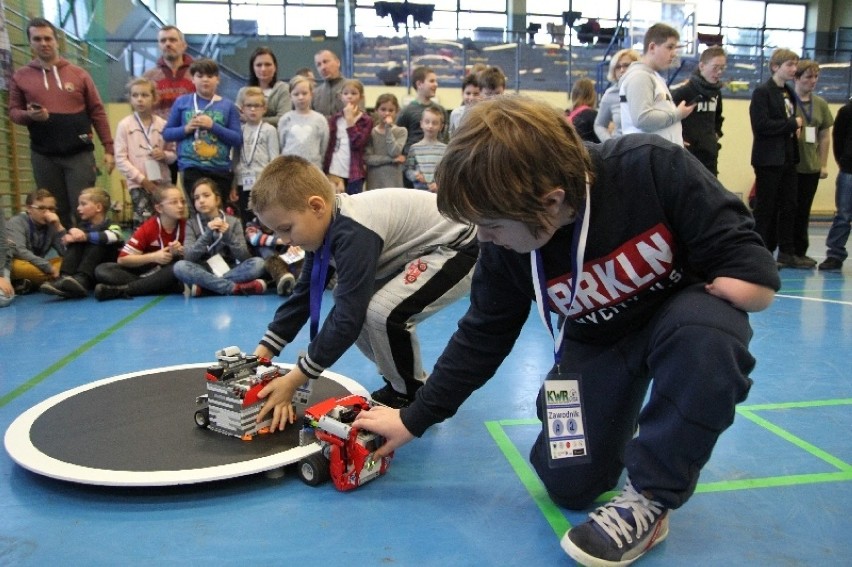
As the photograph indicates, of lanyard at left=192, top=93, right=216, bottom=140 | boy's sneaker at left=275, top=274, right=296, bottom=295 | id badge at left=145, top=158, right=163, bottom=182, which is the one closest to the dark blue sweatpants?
boy's sneaker at left=275, top=274, right=296, bottom=295

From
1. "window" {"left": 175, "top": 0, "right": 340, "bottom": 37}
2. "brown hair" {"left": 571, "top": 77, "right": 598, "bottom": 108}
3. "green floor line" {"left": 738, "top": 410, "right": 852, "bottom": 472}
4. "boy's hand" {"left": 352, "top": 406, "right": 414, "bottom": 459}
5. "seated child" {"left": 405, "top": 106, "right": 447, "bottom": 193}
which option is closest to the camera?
"boy's hand" {"left": 352, "top": 406, "right": 414, "bottom": 459}

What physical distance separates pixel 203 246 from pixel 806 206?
5.15 meters

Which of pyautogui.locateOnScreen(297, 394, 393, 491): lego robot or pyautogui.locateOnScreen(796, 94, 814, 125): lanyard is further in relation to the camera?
pyautogui.locateOnScreen(796, 94, 814, 125): lanyard

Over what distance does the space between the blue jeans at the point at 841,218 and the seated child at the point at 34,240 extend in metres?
6.31

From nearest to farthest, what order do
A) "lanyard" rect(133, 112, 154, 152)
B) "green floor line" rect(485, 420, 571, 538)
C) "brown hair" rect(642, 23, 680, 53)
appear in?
1. "green floor line" rect(485, 420, 571, 538)
2. "brown hair" rect(642, 23, 680, 53)
3. "lanyard" rect(133, 112, 154, 152)

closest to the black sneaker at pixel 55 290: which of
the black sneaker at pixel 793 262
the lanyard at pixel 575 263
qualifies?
the lanyard at pixel 575 263

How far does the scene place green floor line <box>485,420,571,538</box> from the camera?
1.48m

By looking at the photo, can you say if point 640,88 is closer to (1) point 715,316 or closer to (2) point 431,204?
(2) point 431,204

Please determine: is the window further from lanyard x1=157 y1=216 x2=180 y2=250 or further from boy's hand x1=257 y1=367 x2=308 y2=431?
boy's hand x1=257 y1=367 x2=308 y2=431

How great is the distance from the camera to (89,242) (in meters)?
4.84

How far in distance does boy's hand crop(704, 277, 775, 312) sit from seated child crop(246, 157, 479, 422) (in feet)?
3.18

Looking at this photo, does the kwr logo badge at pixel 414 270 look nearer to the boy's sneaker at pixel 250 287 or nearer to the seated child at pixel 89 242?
the boy's sneaker at pixel 250 287

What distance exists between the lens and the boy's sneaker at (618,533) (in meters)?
1.28

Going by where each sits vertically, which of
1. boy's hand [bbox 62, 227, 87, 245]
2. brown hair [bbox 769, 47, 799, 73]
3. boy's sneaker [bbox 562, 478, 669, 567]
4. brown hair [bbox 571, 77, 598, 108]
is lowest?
boy's sneaker [bbox 562, 478, 669, 567]
